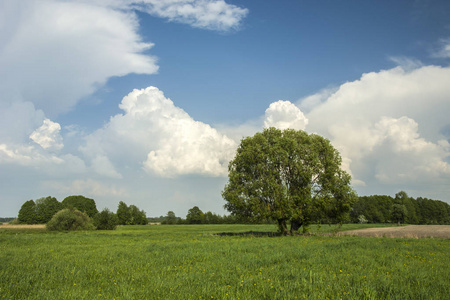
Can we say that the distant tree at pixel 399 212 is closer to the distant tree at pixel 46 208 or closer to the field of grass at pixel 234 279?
the field of grass at pixel 234 279

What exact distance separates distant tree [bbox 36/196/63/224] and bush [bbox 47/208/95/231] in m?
54.4

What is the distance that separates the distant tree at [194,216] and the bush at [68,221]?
283ft

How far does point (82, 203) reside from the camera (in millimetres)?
117500

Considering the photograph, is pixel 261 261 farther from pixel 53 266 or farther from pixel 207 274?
pixel 53 266

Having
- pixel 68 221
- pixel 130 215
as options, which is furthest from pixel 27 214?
pixel 68 221

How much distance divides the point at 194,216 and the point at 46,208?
67738 mm

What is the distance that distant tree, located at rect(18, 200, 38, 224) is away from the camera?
108m

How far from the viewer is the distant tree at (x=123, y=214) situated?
132 metres

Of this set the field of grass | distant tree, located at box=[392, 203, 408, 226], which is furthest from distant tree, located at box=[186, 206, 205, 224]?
the field of grass

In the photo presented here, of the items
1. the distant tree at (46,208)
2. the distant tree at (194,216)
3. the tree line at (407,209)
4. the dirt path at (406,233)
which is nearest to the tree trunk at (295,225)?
the dirt path at (406,233)

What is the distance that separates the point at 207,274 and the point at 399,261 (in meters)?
10.2

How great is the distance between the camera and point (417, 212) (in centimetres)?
13562

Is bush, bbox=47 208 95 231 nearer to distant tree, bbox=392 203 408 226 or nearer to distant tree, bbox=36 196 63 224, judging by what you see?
distant tree, bbox=36 196 63 224

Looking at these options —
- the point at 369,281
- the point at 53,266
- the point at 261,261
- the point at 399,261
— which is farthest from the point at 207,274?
the point at 399,261
